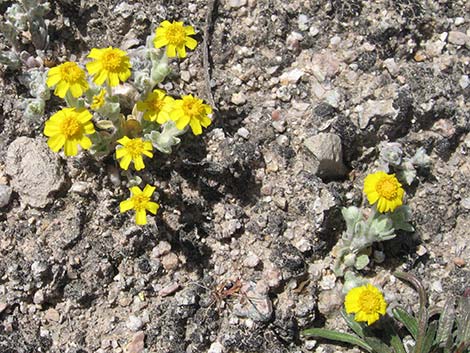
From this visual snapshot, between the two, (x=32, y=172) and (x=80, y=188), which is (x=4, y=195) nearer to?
(x=32, y=172)

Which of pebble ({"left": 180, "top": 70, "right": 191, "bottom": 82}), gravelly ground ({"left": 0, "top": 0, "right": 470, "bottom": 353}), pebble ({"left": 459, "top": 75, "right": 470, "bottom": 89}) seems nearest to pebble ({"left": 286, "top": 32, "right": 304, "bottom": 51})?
gravelly ground ({"left": 0, "top": 0, "right": 470, "bottom": 353})

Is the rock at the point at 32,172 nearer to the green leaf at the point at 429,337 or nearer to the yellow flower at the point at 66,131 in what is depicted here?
the yellow flower at the point at 66,131

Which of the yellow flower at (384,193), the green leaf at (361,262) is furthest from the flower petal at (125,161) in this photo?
the green leaf at (361,262)

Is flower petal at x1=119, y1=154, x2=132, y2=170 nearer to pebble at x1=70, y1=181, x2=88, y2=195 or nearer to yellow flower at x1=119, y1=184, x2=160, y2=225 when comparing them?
yellow flower at x1=119, y1=184, x2=160, y2=225

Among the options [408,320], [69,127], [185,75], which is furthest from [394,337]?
[69,127]

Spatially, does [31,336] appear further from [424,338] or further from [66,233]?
[424,338]

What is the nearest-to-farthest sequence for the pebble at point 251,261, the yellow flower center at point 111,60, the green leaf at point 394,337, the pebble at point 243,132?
the yellow flower center at point 111,60 → the green leaf at point 394,337 → the pebble at point 251,261 → the pebble at point 243,132
